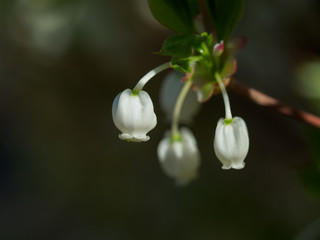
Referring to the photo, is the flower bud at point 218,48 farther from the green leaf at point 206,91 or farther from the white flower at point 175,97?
the white flower at point 175,97

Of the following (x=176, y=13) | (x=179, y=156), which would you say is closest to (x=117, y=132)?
(x=179, y=156)

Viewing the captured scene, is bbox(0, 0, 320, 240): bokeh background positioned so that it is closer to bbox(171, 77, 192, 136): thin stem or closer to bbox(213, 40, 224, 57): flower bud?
bbox(171, 77, 192, 136): thin stem

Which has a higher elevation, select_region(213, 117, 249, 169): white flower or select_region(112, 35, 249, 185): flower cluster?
select_region(112, 35, 249, 185): flower cluster

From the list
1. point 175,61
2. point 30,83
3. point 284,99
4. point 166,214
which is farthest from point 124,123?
point 30,83

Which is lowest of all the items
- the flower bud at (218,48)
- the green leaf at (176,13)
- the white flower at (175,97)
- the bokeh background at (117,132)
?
the flower bud at (218,48)

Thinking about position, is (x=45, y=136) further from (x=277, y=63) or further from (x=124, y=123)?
(x=124, y=123)

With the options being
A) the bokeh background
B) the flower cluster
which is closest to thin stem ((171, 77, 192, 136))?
the flower cluster

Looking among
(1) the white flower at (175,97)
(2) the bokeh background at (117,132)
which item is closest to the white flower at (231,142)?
(1) the white flower at (175,97)
